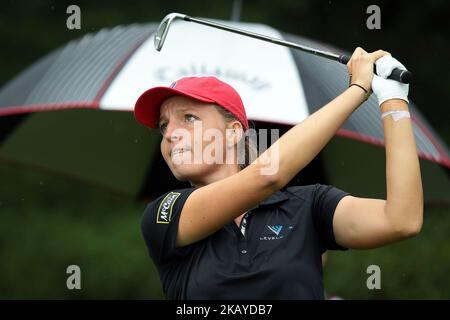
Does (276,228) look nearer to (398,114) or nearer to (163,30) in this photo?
(398,114)

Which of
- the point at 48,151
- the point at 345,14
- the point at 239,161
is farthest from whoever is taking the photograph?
the point at 345,14

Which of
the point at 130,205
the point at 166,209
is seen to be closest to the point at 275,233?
the point at 166,209

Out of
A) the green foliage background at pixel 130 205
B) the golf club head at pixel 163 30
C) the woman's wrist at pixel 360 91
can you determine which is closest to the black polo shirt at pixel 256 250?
the woman's wrist at pixel 360 91

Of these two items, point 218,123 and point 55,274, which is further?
point 55,274

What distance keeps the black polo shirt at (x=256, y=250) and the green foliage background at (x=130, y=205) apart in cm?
379

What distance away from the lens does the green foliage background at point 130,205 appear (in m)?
6.46

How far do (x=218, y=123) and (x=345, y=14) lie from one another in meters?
4.91

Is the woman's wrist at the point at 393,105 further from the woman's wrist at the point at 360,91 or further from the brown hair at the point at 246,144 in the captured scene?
the brown hair at the point at 246,144

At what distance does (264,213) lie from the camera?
8.24 ft

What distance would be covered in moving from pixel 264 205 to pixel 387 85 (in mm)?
413

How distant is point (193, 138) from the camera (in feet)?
8.33
